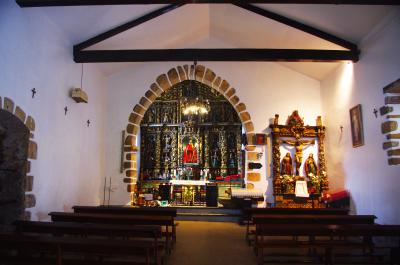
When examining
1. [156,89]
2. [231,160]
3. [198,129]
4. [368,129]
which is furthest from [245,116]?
[368,129]

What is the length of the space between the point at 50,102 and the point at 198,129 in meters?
4.78

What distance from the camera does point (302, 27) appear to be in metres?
6.80

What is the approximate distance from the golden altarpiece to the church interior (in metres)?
0.03

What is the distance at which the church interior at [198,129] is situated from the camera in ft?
14.4

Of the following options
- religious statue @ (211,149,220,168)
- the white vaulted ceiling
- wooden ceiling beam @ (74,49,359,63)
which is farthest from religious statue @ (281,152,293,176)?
wooden ceiling beam @ (74,49,359,63)

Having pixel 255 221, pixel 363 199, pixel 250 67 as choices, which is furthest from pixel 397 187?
pixel 250 67

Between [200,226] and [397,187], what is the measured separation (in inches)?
139

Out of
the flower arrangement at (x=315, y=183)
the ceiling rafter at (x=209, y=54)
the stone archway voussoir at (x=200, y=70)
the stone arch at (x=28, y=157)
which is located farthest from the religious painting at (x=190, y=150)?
the stone arch at (x=28, y=157)

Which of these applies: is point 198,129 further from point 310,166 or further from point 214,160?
point 310,166

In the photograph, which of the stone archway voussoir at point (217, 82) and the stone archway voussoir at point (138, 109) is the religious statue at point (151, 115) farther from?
the stone archway voussoir at point (217, 82)

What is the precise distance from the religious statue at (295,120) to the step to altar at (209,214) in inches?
100

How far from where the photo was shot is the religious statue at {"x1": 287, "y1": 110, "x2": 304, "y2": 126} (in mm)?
8555

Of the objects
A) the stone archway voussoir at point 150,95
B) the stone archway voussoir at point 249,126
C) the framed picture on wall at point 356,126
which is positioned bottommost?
the framed picture on wall at point 356,126

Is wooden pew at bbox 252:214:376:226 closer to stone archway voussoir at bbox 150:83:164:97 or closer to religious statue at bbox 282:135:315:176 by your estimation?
religious statue at bbox 282:135:315:176
